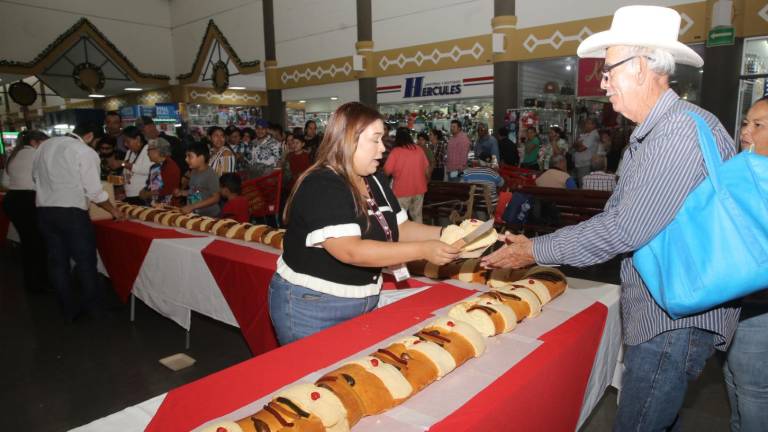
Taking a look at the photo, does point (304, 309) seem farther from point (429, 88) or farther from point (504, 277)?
point (429, 88)

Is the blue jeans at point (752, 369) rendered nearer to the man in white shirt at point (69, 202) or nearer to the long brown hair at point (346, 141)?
the long brown hair at point (346, 141)

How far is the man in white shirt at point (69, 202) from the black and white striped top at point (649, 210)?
12.8 feet

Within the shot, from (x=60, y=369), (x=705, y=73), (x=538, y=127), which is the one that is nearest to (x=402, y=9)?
(x=538, y=127)

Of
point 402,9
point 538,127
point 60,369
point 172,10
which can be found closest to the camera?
point 60,369

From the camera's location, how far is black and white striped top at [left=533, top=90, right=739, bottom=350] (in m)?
1.36

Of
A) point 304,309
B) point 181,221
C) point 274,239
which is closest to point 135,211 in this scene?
point 181,221

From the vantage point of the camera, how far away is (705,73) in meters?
7.48

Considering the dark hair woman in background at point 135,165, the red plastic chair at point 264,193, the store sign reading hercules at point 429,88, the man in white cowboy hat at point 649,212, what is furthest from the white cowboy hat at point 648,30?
the store sign reading hercules at point 429,88

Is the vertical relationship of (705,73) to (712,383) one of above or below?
above

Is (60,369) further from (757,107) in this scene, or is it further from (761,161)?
(757,107)

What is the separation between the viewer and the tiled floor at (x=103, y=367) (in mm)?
2945

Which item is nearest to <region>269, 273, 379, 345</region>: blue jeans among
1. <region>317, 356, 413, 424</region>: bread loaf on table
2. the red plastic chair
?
<region>317, 356, 413, 424</region>: bread loaf on table

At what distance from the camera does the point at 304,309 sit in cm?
188

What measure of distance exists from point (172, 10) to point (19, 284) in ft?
47.2
